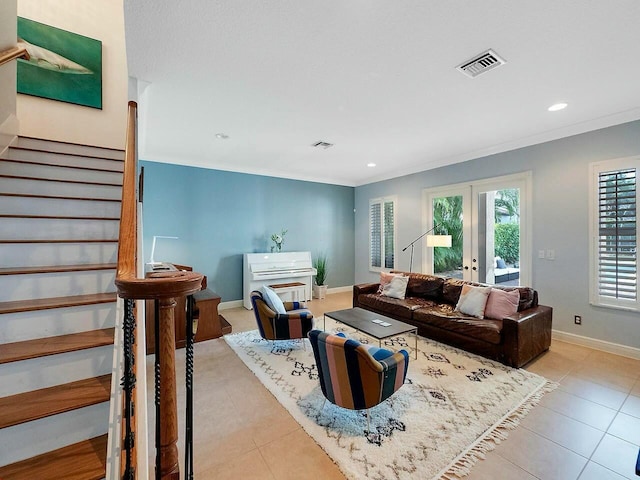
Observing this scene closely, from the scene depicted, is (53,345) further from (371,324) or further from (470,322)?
(470,322)

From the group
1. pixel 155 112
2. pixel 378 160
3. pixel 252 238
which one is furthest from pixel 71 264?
pixel 378 160

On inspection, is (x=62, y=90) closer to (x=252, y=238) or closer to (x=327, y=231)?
(x=252, y=238)

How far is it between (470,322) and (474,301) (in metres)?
0.33

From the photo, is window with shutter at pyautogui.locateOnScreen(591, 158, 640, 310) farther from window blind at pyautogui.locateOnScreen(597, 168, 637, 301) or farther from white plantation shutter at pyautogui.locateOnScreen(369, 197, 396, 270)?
white plantation shutter at pyautogui.locateOnScreen(369, 197, 396, 270)

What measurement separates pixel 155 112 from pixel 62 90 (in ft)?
5.14

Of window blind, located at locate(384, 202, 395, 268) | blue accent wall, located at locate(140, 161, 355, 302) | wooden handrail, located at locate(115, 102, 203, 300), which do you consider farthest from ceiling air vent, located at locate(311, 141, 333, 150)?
wooden handrail, located at locate(115, 102, 203, 300)

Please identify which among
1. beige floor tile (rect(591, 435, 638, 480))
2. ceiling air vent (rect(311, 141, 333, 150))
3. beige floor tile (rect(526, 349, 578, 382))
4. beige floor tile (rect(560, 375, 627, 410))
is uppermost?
ceiling air vent (rect(311, 141, 333, 150))

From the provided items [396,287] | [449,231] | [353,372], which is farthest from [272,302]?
[449,231]

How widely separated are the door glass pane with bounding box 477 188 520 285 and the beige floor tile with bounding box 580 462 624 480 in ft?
9.73

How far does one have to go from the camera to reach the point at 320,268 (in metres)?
6.43

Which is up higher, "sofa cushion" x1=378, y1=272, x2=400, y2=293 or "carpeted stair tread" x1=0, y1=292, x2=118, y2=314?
"carpeted stair tread" x1=0, y1=292, x2=118, y2=314

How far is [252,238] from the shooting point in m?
5.83

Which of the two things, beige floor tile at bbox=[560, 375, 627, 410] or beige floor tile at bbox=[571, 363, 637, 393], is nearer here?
beige floor tile at bbox=[560, 375, 627, 410]

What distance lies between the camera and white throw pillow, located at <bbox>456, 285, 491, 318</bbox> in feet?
11.2
